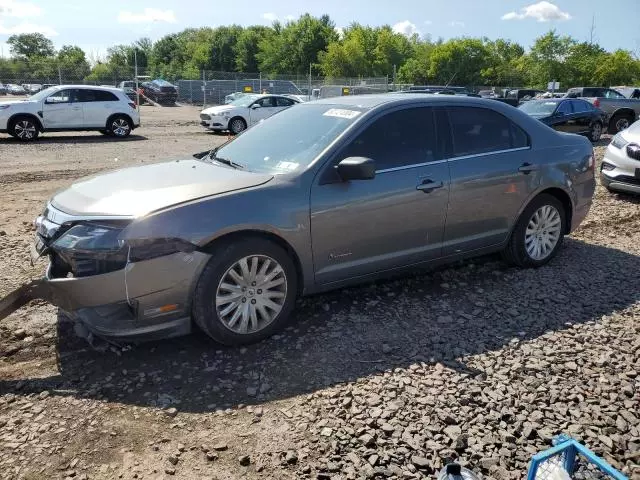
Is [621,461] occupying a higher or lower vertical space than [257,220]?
lower

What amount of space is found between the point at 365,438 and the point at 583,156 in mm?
4100

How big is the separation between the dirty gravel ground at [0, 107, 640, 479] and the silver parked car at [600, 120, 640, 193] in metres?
3.97

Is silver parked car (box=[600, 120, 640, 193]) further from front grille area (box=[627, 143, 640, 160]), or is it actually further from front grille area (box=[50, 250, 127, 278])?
front grille area (box=[50, 250, 127, 278])

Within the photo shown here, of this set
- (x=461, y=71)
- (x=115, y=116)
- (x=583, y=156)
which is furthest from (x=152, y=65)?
(x=583, y=156)

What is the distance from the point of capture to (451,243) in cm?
479

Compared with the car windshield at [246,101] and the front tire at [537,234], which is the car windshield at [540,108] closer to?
the car windshield at [246,101]

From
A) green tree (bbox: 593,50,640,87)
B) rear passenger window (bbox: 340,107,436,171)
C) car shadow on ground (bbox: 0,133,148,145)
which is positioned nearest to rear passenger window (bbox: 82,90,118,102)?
car shadow on ground (bbox: 0,133,148,145)

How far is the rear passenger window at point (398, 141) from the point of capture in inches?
169

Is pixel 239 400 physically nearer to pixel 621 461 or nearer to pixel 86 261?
pixel 86 261

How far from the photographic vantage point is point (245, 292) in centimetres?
373

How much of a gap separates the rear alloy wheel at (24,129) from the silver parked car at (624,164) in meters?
14.8

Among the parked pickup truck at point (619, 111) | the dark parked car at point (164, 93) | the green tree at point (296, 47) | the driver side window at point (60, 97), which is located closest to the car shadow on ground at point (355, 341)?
the driver side window at point (60, 97)

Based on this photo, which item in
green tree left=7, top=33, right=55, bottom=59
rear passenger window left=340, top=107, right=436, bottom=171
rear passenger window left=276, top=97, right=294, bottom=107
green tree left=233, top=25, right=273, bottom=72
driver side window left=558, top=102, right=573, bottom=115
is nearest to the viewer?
rear passenger window left=340, top=107, right=436, bottom=171

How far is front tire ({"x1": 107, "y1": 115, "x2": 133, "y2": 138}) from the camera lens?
1764 centimetres
